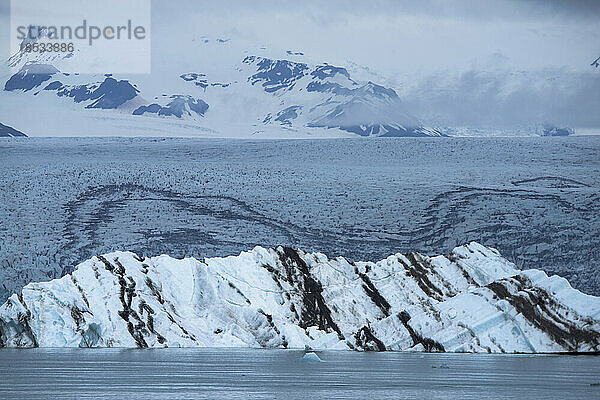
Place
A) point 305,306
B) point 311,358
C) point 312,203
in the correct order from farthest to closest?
point 312,203 → point 305,306 → point 311,358

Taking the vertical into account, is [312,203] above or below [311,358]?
below

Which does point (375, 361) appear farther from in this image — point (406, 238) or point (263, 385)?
point (406, 238)

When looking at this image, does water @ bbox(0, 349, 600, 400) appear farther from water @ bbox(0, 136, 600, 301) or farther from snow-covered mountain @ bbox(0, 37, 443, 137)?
snow-covered mountain @ bbox(0, 37, 443, 137)

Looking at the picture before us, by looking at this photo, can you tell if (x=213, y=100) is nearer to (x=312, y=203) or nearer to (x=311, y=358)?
(x=312, y=203)

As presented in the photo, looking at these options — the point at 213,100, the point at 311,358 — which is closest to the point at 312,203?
the point at 311,358

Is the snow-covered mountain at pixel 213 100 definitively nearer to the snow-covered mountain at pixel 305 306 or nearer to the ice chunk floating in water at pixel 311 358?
the snow-covered mountain at pixel 305 306

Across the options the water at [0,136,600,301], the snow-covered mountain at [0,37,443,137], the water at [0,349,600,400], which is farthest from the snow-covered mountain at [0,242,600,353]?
the snow-covered mountain at [0,37,443,137]
